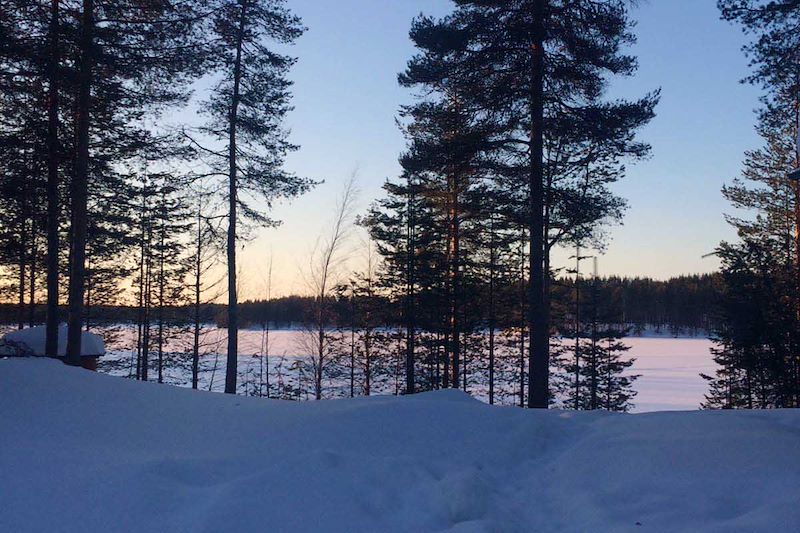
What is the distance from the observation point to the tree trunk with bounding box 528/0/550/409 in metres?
11.5

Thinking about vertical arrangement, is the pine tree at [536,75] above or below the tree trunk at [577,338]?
above

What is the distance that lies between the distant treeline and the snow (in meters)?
14.2

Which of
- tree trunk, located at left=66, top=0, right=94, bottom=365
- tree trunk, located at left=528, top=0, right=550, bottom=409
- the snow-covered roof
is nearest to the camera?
tree trunk, located at left=66, top=0, right=94, bottom=365

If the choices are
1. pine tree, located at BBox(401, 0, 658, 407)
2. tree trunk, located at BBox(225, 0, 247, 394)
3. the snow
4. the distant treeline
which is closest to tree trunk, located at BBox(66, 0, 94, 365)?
the snow

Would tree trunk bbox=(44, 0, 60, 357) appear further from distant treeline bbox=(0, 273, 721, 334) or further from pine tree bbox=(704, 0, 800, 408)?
pine tree bbox=(704, 0, 800, 408)

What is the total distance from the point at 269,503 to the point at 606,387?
25.2 meters

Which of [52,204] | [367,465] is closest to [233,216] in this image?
[52,204]

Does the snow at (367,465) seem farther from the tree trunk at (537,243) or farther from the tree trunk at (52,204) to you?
the tree trunk at (52,204)

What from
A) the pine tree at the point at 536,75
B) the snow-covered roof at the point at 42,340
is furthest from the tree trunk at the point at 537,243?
the snow-covered roof at the point at 42,340

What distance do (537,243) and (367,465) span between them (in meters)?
7.76

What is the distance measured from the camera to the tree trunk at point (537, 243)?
37.7ft

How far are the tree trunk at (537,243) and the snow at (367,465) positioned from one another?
12.7 feet

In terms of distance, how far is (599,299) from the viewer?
1016 inches

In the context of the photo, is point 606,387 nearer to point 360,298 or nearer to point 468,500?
point 360,298
